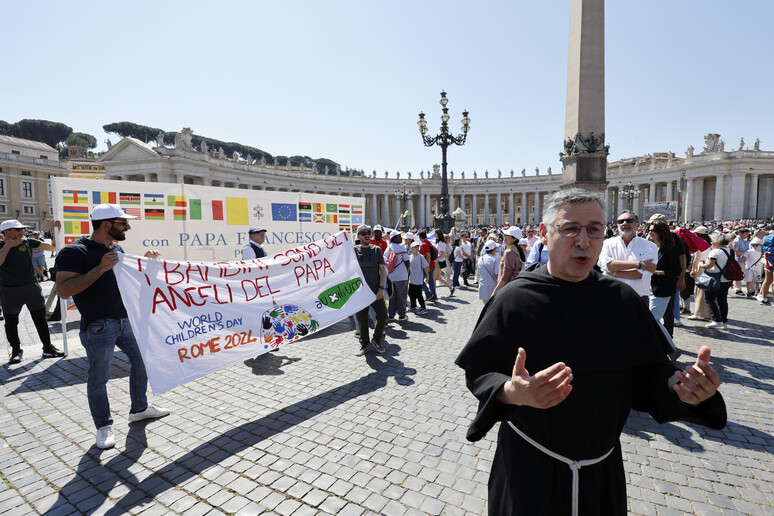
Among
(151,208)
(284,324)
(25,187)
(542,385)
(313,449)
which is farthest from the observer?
(25,187)

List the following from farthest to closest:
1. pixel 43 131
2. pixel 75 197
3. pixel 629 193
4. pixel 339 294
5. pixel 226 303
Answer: pixel 43 131 < pixel 629 193 < pixel 75 197 < pixel 339 294 < pixel 226 303

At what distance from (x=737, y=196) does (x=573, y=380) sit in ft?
223

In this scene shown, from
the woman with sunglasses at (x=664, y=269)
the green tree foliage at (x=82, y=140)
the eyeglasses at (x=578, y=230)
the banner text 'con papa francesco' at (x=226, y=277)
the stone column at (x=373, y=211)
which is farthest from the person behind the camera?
the green tree foliage at (x=82, y=140)

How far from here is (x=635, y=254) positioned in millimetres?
4957

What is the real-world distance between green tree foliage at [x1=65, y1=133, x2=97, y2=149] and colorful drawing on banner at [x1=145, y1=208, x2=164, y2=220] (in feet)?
324

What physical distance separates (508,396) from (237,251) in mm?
8869

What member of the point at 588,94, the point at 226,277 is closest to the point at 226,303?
the point at 226,277

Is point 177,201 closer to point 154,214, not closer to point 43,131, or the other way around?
point 154,214

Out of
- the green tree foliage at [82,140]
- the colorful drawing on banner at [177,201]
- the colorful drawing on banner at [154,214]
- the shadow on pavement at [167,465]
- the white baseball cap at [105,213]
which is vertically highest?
the green tree foliage at [82,140]

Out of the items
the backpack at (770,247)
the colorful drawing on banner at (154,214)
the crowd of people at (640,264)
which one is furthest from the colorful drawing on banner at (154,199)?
the backpack at (770,247)

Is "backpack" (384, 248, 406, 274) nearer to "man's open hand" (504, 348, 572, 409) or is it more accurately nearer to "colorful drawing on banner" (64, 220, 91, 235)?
"colorful drawing on banner" (64, 220, 91, 235)

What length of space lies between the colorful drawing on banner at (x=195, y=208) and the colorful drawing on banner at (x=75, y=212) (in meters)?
1.86

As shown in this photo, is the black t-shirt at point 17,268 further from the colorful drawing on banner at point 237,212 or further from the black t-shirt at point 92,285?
the colorful drawing on banner at point 237,212

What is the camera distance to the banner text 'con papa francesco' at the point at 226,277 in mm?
4285
